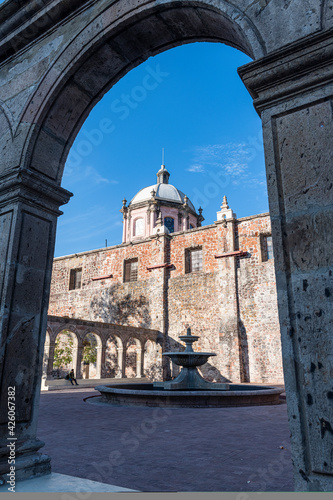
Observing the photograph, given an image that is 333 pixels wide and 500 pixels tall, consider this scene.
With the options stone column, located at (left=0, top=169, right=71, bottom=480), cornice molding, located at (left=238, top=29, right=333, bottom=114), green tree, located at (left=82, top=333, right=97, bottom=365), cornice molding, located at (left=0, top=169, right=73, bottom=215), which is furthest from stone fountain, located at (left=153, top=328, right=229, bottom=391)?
green tree, located at (left=82, top=333, right=97, bottom=365)

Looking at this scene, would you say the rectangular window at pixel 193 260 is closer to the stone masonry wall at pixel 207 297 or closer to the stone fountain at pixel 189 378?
the stone masonry wall at pixel 207 297

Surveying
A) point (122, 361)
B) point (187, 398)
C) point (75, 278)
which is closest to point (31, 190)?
point (187, 398)

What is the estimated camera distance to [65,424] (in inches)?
190

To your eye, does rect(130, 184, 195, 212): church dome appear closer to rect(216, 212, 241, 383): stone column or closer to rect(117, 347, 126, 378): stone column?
rect(216, 212, 241, 383): stone column

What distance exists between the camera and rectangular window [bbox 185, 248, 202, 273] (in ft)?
54.9

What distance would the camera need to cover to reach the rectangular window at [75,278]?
20252 millimetres

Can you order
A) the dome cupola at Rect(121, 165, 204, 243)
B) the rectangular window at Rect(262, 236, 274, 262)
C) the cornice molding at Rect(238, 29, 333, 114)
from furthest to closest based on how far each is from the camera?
the dome cupola at Rect(121, 165, 204, 243) < the rectangular window at Rect(262, 236, 274, 262) < the cornice molding at Rect(238, 29, 333, 114)

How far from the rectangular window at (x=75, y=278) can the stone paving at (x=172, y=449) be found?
14.7 metres

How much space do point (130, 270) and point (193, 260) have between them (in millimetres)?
3606

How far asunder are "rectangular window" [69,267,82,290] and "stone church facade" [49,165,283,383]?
56mm

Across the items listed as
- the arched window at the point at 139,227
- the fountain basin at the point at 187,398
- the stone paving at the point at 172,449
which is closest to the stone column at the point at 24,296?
the stone paving at the point at 172,449

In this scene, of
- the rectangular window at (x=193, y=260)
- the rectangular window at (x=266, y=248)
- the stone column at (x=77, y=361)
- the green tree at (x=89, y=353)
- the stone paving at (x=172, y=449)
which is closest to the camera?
the stone paving at (x=172, y=449)

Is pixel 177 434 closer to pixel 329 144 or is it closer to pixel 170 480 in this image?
pixel 170 480

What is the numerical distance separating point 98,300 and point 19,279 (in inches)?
645
